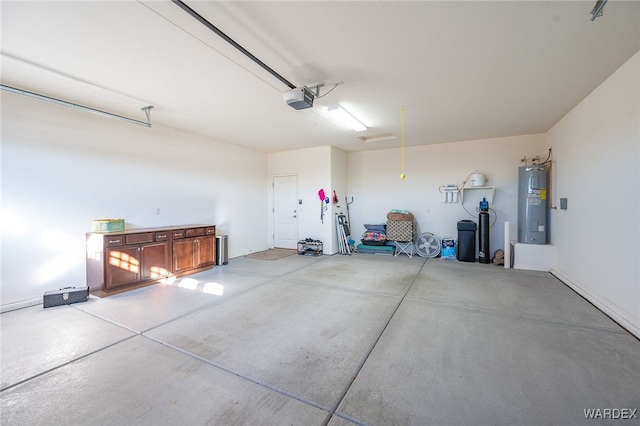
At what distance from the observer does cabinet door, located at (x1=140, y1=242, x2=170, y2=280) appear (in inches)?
176

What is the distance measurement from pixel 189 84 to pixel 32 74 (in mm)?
1782

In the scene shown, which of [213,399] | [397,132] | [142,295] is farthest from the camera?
[397,132]

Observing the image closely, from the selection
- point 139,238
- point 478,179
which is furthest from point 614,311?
point 139,238

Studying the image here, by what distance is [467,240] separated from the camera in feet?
20.4

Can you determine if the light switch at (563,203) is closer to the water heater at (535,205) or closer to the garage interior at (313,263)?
the garage interior at (313,263)

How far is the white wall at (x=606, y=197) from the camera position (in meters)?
2.84

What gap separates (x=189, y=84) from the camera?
137 inches

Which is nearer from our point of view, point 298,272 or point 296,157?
point 298,272

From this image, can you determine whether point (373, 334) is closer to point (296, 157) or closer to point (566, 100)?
point (566, 100)

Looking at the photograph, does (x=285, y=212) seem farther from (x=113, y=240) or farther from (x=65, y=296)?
(x=65, y=296)

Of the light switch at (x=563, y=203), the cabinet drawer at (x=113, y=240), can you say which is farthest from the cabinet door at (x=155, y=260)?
the light switch at (x=563, y=203)

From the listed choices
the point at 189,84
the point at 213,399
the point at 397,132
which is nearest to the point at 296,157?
the point at 397,132

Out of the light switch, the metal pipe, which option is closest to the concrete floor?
the light switch

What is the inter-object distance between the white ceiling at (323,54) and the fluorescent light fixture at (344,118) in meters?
0.15
